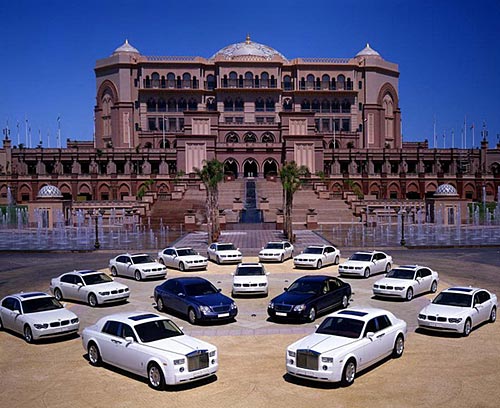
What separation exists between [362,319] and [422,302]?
8.54 meters

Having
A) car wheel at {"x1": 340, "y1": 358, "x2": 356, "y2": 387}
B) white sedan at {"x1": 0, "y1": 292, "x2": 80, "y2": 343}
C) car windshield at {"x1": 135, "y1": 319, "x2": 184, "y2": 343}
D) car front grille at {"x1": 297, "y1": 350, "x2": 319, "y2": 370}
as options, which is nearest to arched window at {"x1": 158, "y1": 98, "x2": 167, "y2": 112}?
white sedan at {"x1": 0, "y1": 292, "x2": 80, "y2": 343}

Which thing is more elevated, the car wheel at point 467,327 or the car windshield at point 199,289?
the car windshield at point 199,289

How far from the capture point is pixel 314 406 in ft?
39.1

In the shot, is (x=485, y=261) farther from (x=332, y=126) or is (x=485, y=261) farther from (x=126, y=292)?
(x=332, y=126)

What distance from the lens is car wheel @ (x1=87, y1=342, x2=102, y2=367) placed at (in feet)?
48.8

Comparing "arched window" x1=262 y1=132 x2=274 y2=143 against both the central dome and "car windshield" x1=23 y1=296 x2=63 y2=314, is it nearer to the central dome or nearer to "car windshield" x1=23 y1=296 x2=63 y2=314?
the central dome

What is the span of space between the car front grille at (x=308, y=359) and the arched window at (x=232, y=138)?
82.2 m

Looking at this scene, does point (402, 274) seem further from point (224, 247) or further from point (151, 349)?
point (224, 247)

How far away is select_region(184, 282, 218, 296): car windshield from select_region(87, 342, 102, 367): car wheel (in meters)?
5.37

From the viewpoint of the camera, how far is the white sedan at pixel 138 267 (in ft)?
91.3

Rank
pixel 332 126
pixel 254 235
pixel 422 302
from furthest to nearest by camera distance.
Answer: pixel 332 126 → pixel 254 235 → pixel 422 302

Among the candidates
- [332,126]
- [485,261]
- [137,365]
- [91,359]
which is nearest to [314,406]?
[137,365]

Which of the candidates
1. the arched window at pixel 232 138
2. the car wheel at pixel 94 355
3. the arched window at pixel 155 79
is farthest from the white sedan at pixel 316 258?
the arched window at pixel 155 79

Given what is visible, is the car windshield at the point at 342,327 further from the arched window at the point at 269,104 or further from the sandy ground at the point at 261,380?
the arched window at the point at 269,104
